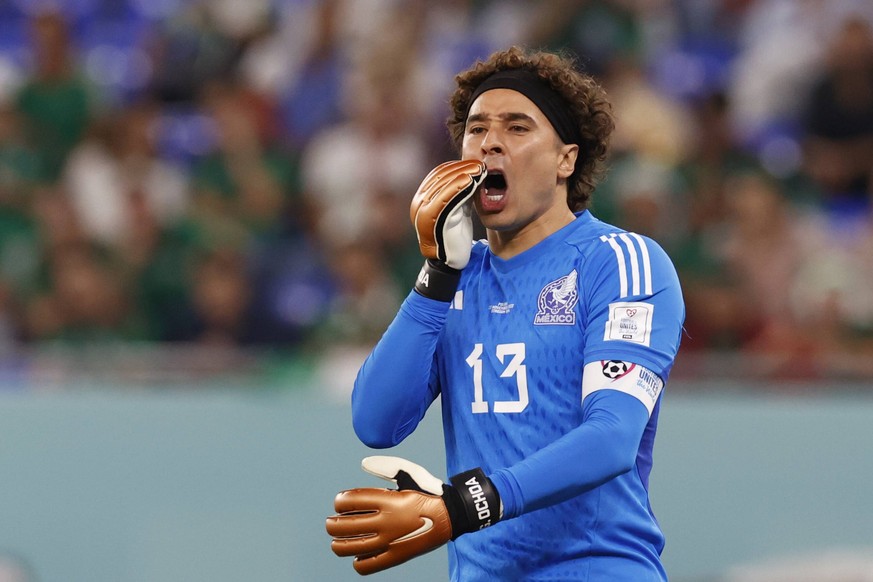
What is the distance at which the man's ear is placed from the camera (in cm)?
352

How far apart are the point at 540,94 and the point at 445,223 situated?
0.50 metres

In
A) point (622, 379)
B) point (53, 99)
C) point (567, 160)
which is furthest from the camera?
point (53, 99)

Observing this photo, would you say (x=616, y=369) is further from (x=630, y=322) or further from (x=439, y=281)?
(x=439, y=281)

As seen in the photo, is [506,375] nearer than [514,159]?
Yes

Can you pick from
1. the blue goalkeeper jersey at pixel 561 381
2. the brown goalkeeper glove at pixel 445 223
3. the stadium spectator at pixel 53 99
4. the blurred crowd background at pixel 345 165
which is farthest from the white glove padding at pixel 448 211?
the stadium spectator at pixel 53 99

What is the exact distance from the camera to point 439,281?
3312 mm

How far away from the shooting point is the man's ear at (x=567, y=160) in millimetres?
3520

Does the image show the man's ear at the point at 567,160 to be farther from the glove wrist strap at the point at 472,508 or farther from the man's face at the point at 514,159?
the glove wrist strap at the point at 472,508

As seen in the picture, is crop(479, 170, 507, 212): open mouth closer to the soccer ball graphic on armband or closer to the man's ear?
the man's ear

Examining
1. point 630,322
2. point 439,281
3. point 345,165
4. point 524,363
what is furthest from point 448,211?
point 345,165

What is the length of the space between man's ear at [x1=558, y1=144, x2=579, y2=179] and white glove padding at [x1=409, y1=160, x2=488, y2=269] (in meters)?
0.27

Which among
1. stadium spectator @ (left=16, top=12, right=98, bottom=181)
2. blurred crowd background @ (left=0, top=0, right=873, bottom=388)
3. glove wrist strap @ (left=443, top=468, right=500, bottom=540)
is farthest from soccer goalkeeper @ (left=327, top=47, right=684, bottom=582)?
stadium spectator @ (left=16, top=12, right=98, bottom=181)

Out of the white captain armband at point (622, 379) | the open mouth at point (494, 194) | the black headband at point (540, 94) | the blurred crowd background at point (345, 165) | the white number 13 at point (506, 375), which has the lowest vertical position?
the white captain armband at point (622, 379)

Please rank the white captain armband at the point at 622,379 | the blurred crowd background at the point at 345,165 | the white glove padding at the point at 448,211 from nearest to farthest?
the white captain armband at the point at 622,379
the white glove padding at the point at 448,211
the blurred crowd background at the point at 345,165
